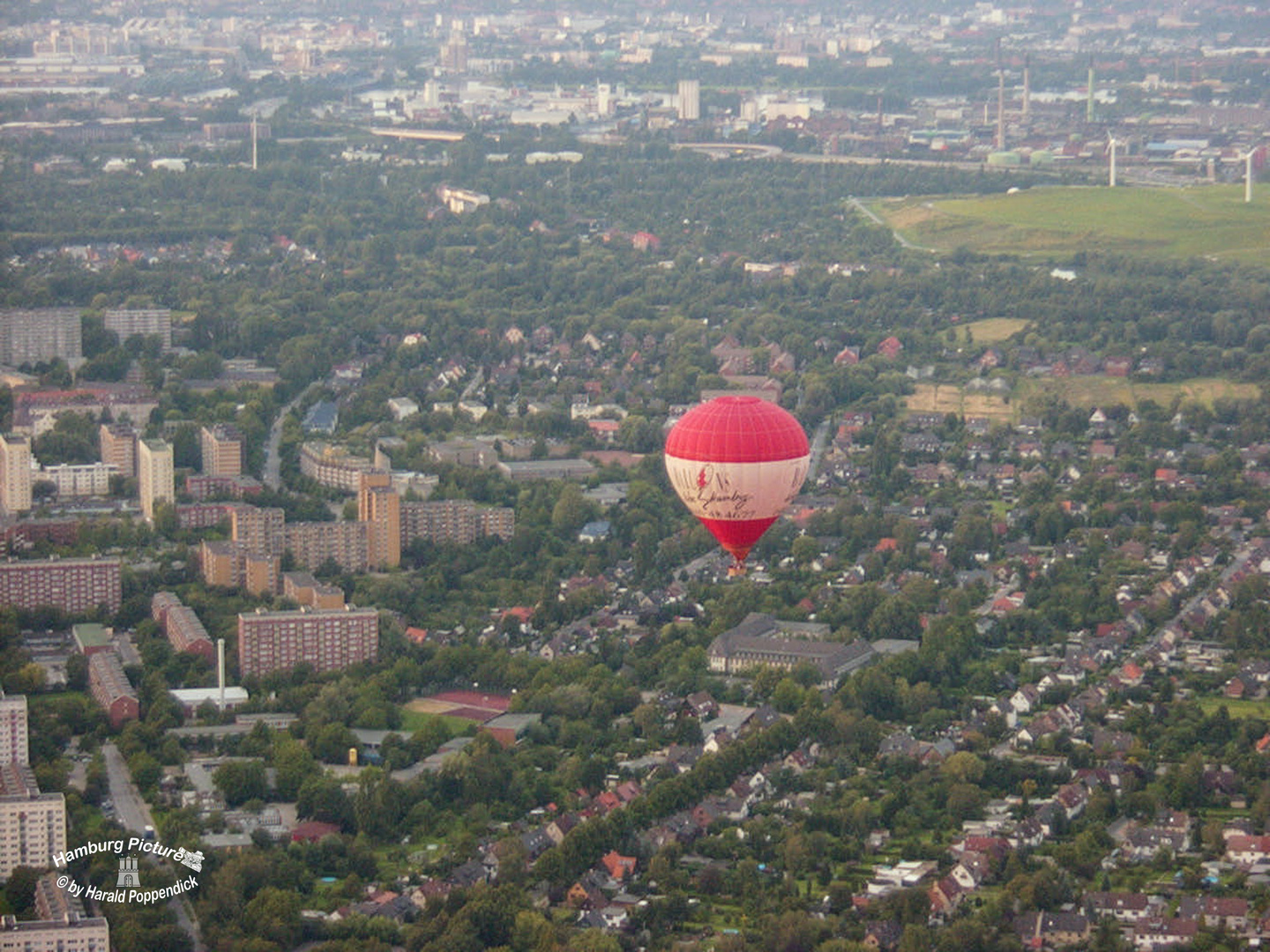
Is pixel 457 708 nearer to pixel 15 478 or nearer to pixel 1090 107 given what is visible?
pixel 15 478

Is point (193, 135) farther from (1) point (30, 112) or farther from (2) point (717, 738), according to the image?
(2) point (717, 738)

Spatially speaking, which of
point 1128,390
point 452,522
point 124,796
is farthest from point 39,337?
point 124,796

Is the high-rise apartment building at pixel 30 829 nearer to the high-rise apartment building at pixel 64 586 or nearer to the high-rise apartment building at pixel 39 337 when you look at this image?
the high-rise apartment building at pixel 64 586

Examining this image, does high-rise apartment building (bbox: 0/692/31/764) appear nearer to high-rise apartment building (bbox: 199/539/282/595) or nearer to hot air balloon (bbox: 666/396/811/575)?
hot air balloon (bbox: 666/396/811/575)

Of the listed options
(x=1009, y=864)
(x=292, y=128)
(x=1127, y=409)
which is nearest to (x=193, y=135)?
(x=292, y=128)

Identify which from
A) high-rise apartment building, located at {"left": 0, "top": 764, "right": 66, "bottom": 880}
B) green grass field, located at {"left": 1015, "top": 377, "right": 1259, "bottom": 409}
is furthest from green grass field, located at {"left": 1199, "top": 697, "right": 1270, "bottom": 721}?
green grass field, located at {"left": 1015, "top": 377, "right": 1259, "bottom": 409}
